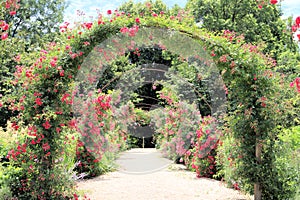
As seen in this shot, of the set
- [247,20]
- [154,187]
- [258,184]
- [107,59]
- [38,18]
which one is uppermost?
[38,18]

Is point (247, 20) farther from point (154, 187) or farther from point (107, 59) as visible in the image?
point (107, 59)

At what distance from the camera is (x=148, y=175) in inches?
323

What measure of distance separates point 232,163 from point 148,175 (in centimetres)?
→ 345

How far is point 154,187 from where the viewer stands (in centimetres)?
640

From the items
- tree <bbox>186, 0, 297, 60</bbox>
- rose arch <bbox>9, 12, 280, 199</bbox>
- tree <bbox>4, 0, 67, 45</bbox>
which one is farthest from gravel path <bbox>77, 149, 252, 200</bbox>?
tree <bbox>4, 0, 67, 45</bbox>

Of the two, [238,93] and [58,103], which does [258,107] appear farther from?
[58,103]

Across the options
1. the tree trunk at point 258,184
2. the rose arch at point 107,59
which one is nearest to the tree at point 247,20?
the rose arch at point 107,59

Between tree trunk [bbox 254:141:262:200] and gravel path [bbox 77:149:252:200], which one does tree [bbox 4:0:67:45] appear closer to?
gravel path [bbox 77:149:252:200]

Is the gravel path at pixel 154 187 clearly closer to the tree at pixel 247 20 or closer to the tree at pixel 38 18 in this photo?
the tree at pixel 247 20

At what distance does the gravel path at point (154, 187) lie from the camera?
554 centimetres

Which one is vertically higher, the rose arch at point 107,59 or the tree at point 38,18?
the tree at point 38,18

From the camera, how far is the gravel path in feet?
18.2

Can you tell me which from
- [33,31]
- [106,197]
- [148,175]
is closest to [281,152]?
[106,197]

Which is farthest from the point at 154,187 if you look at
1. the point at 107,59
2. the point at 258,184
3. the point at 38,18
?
the point at 38,18
